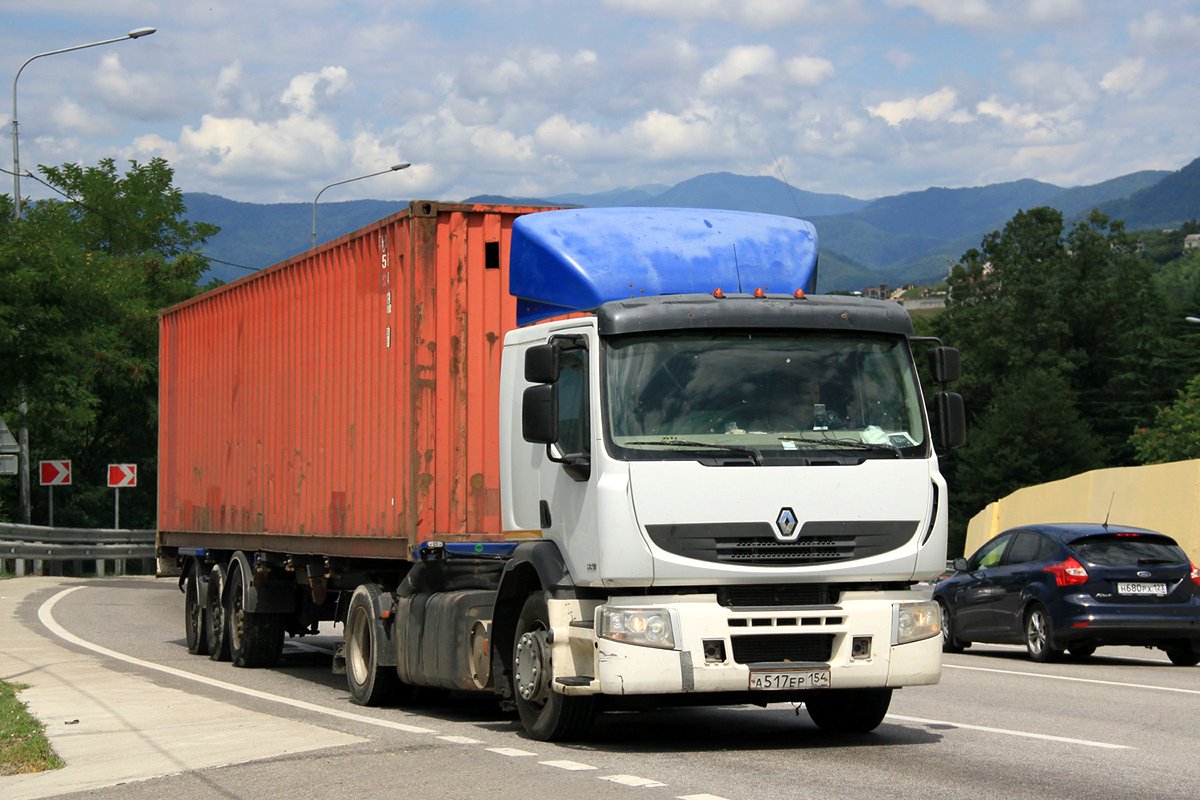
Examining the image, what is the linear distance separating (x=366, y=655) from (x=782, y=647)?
4411 mm

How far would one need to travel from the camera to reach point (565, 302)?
9828 millimetres

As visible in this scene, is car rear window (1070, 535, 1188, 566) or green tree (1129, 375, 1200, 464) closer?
car rear window (1070, 535, 1188, 566)

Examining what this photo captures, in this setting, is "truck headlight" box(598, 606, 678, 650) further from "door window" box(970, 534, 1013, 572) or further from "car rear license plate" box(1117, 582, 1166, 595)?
"door window" box(970, 534, 1013, 572)

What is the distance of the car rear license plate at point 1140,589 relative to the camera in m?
16.1

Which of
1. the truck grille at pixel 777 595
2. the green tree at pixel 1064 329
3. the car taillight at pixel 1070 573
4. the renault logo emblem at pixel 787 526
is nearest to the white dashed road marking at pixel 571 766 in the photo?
the truck grille at pixel 777 595

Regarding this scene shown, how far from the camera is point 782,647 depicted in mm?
8805

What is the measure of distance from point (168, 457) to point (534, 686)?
11.3 meters

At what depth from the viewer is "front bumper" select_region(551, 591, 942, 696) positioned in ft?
28.1

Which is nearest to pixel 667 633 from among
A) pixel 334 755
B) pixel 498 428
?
pixel 334 755

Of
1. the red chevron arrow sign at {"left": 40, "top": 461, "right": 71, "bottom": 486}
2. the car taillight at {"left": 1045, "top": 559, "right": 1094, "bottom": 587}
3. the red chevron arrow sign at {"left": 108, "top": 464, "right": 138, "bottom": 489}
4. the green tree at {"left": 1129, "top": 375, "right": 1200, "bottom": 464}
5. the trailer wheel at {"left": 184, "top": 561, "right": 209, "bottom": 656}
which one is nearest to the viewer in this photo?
the car taillight at {"left": 1045, "top": 559, "right": 1094, "bottom": 587}

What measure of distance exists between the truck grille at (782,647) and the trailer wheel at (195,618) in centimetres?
977

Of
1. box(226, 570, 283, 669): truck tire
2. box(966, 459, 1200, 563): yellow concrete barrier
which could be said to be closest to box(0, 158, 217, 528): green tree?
box(226, 570, 283, 669): truck tire

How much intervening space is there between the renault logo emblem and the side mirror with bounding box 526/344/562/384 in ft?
5.00

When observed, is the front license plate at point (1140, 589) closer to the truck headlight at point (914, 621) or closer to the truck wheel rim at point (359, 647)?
the truck headlight at point (914, 621)
